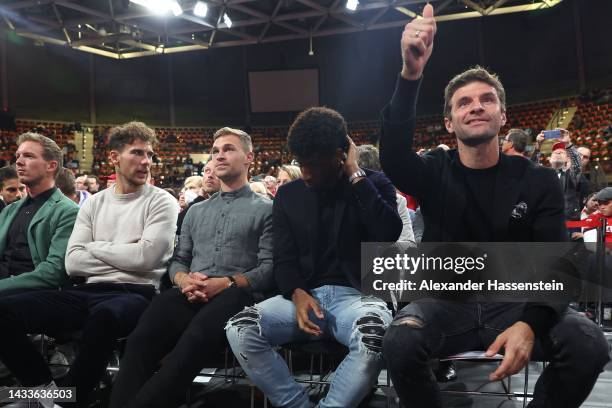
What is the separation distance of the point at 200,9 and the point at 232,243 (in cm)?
1141

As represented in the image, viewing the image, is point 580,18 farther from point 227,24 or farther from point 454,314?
point 454,314

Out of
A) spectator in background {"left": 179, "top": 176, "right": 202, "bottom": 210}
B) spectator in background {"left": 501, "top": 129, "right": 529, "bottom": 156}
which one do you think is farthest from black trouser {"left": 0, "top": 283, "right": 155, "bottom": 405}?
spectator in background {"left": 501, "top": 129, "right": 529, "bottom": 156}

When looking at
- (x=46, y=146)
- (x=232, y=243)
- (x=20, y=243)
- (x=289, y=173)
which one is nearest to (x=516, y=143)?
(x=289, y=173)

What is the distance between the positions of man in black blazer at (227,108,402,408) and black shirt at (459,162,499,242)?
0.33m

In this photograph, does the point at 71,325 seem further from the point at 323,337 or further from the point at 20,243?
the point at 323,337

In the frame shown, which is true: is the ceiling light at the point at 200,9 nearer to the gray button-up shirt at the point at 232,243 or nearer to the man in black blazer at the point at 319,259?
the gray button-up shirt at the point at 232,243

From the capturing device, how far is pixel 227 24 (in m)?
13.3

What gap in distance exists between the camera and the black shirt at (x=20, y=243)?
2.67 metres

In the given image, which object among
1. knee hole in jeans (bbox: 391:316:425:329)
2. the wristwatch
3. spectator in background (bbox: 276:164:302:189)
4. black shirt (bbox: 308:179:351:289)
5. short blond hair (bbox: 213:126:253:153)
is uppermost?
short blond hair (bbox: 213:126:253:153)

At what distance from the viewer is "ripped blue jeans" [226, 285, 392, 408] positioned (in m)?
1.76

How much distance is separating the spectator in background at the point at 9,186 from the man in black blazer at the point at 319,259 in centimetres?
261

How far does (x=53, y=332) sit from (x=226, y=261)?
0.80 m

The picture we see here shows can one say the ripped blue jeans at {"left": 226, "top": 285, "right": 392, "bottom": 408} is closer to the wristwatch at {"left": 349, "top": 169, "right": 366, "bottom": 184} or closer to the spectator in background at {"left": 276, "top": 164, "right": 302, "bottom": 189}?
the wristwatch at {"left": 349, "top": 169, "right": 366, "bottom": 184}

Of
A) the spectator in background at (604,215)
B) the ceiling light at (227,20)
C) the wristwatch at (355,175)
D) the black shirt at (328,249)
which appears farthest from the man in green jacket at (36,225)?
the ceiling light at (227,20)
